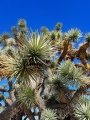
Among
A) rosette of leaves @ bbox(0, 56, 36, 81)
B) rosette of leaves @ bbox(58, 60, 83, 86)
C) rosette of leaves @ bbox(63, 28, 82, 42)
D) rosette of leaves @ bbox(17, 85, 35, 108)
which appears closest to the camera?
rosette of leaves @ bbox(0, 56, 36, 81)

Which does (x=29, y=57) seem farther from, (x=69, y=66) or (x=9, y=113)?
(x=9, y=113)

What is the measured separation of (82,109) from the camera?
16.7 ft

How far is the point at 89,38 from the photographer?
6.18 meters

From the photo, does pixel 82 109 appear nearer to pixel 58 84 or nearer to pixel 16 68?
pixel 58 84

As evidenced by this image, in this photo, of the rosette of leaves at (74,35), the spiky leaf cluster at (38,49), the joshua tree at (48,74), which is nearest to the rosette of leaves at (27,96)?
the joshua tree at (48,74)

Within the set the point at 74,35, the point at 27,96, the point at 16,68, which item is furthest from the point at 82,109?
the point at 74,35

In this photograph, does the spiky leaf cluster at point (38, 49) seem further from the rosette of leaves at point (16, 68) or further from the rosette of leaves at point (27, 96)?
the rosette of leaves at point (27, 96)

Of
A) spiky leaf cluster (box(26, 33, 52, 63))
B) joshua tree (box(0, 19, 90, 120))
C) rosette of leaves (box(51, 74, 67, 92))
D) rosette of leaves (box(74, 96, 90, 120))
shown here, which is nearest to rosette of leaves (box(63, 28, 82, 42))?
joshua tree (box(0, 19, 90, 120))

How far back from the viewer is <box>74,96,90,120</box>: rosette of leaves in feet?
16.4

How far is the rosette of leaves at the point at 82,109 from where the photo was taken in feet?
16.4

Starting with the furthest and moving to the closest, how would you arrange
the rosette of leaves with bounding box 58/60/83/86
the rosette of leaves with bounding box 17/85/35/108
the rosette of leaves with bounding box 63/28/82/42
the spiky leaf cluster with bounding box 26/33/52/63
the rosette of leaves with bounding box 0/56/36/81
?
1. the rosette of leaves with bounding box 63/28/82/42
2. the rosette of leaves with bounding box 17/85/35/108
3. the rosette of leaves with bounding box 58/60/83/86
4. the rosette of leaves with bounding box 0/56/36/81
5. the spiky leaf cluster with bounding box 26/33/52/63

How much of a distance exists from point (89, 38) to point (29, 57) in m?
2.30

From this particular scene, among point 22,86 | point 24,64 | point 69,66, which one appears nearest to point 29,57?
point 24,64

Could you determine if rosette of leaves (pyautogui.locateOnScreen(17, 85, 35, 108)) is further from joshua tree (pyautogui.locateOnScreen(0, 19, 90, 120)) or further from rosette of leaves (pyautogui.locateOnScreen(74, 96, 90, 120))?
rosette of leaves (pyautogui.locateOnScreen(74, 96, 90, 120))
